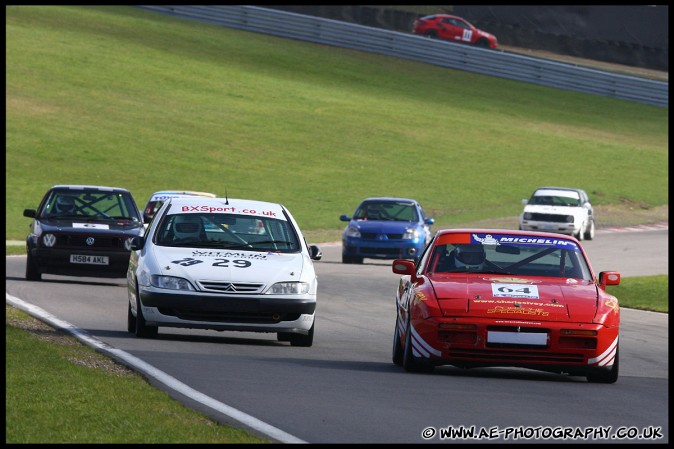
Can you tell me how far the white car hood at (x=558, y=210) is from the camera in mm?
39312

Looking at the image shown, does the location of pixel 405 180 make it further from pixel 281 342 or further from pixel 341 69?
pixel 281 342

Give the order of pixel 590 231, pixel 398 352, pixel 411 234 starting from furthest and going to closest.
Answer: pixel 590 231 < pixel 411 234 < pixel 398 352

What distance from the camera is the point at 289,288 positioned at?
14.3m

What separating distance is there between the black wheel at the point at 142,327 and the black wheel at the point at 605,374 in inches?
179

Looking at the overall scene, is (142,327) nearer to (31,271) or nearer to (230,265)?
(230,265)

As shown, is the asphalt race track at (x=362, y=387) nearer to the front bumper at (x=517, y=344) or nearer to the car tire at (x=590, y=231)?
the front bumper at (x=517, y=344)

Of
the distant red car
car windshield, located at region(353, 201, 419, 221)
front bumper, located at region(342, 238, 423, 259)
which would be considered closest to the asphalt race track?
front bumper, located at region(342, 238, 423, 259)

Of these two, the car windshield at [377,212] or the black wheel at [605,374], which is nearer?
the black wheel at [605,374]

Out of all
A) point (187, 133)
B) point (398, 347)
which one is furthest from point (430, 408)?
point (187, 133)

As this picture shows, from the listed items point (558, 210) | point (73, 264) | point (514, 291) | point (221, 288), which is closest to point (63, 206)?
point (73, 264)

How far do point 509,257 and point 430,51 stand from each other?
58534 millimetres

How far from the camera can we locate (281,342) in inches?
598

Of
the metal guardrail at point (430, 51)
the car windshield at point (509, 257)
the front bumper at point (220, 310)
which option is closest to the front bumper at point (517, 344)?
the car windshield at point (509, 257)

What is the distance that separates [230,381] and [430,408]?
187 cm
